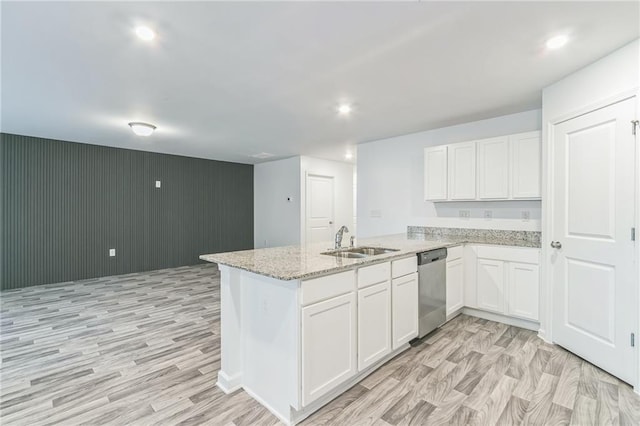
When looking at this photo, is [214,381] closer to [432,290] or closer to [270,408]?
[270,408]

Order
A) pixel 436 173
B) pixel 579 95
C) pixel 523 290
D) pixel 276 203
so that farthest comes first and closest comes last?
1. pixel 276 203
2. pixel 436 173
3. pixel 523 290
4. pixel 579 95

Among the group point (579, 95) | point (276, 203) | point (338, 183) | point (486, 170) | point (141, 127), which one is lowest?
point (276, 203)

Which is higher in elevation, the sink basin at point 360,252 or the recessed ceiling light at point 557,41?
the recessed ceiling light at point 557,41

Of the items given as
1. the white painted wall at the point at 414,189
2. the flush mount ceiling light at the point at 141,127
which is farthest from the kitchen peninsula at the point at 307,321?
the flush mount ceiling light at the point at 141,127

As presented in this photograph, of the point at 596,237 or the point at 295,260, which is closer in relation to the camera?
the point at 295,260

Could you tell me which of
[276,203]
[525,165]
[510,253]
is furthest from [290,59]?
[276,203]

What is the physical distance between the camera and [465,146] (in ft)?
12.1

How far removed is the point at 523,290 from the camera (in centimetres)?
317

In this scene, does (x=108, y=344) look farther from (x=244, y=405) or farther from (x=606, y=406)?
(x=606, y=406)

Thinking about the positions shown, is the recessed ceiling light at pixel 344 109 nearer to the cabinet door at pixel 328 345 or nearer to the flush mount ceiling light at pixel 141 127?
the cabinet door at pixel 328 345

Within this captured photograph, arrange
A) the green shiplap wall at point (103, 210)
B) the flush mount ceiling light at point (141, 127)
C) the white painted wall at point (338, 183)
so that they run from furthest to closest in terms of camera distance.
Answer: the white painted wall at point (338, 183)
the green shiplap wall at point (103, 210)
the flush mount ceiling light at point (141, 127)

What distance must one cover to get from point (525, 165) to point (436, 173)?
38.4 inches

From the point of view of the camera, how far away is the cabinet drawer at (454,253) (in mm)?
3354

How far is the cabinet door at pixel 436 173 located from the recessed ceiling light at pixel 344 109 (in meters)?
1.22
